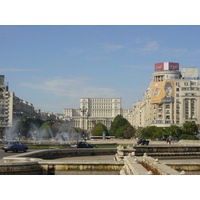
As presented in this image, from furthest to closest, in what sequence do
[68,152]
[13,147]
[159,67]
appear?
1. [159,67]
2. [13,147]
3. [68,152]

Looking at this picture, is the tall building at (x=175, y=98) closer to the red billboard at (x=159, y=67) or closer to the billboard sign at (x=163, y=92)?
the billboard sign at (x=163, y=92)

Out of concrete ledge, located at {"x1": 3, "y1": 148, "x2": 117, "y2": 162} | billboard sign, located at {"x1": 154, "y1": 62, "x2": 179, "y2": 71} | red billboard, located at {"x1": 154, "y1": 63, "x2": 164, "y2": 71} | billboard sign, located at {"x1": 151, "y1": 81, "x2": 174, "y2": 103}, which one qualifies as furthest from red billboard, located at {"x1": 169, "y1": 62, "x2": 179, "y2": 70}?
concrete ledge, located at {"x1": 3, "y1": 148, "x2": 117, "y2": 162}

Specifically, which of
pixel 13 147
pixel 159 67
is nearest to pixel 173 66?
pixel 159 67

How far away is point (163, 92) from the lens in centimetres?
13775

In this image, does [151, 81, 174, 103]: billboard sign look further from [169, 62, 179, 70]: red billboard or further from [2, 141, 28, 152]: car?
[2, 141, 28, 152]: car

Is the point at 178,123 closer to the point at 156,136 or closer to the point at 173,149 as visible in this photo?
the point at 156,136

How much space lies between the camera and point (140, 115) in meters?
184

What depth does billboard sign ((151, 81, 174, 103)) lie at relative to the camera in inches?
5349

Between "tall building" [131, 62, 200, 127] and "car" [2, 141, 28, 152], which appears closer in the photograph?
"car" [2, 141, 28, 152]

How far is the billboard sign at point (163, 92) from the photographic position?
13588cm

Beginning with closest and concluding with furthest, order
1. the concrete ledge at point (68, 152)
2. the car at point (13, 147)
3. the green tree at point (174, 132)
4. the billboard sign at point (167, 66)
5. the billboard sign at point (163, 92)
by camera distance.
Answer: the concrete ledge at point (68, 152)
the car at point (13, 147)
the green tree at point (174, 132)
the billboard sign at point (163, 92)
the billboard sign at point (167, 66)

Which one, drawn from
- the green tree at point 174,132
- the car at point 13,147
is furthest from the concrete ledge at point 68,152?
the green tree at point 174,132

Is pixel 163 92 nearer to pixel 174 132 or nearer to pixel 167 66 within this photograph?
pixel 167 66

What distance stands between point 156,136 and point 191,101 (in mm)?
36392
